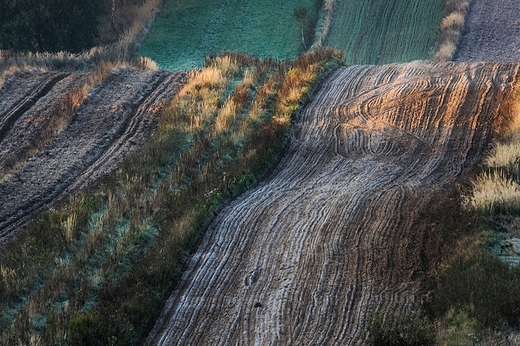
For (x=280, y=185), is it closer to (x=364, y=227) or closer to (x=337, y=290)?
(x=364, y=227)

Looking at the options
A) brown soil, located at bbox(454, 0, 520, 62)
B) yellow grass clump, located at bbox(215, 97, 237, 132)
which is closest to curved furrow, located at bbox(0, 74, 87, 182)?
yellow grass clump, located at bbox(215, 97, 237, 132)

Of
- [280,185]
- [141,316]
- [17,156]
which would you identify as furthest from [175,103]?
[141,316]

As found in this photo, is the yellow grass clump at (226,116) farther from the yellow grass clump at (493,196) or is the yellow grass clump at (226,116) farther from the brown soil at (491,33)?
the brown soil at (491,33)

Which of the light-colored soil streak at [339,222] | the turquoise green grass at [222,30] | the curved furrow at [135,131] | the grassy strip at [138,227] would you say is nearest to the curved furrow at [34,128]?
the curved furrow at [135,131]

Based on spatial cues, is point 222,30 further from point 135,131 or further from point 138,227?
point 138,227

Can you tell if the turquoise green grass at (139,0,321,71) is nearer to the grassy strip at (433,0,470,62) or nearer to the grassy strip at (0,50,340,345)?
the grassy strip at (433,0,470,62)

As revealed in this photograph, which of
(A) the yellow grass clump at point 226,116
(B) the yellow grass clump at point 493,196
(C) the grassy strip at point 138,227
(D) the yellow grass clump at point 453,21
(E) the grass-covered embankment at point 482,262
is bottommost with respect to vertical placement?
(C) the grassy strip at point 138,227

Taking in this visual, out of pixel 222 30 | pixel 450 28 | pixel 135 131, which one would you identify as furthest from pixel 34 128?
pixel 450 28
